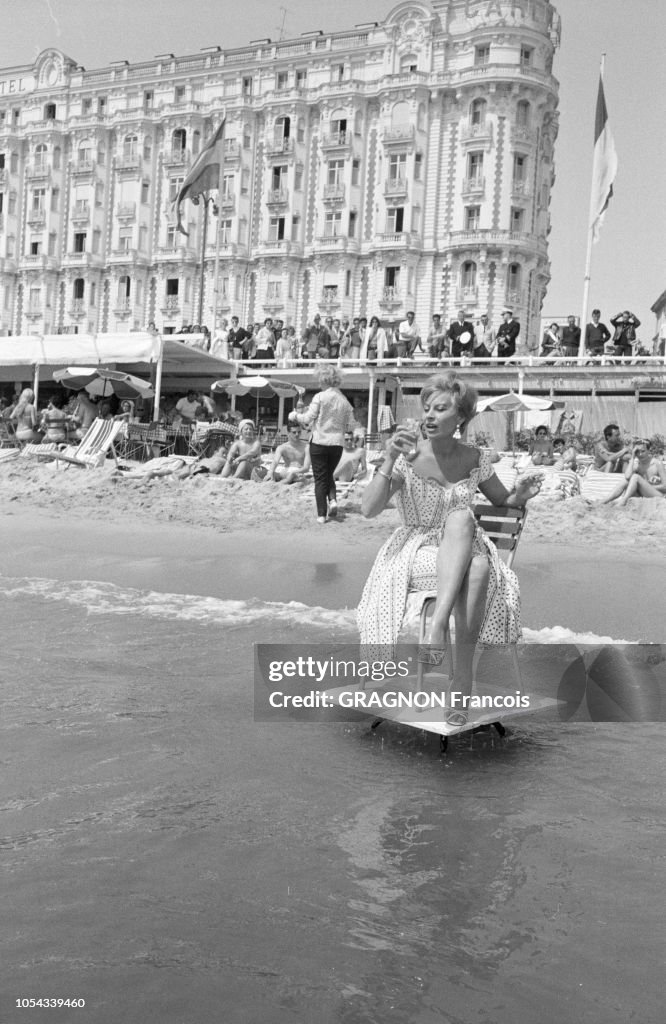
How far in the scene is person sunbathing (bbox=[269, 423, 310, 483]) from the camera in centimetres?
1373

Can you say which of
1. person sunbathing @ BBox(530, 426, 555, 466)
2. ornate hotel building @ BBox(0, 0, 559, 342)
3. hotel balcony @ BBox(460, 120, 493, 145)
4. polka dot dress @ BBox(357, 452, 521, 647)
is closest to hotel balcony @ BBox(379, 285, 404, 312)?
ornate hotel building @ BBox(0, 0, 559, 342)

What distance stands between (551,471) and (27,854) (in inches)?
479

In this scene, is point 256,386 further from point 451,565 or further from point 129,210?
point 129,210

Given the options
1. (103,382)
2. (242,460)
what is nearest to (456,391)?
(242,460)

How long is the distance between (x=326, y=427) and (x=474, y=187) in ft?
132

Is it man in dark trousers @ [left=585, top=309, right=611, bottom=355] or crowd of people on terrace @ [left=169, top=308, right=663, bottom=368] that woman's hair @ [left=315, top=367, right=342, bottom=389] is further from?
man in dark trousers @ [left=585, top=309, right=611, bottom=355]

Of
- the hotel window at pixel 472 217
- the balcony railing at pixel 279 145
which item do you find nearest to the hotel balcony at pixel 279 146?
the balcony railing at pixel 279 145

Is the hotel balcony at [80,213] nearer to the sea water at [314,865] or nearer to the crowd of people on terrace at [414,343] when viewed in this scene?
the crowd of people on terrace at [414,343]

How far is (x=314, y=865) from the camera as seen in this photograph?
110 inches

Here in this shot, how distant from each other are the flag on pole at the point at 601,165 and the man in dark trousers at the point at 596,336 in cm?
321

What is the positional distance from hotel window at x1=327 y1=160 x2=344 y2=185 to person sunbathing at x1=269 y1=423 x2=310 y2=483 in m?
39.2

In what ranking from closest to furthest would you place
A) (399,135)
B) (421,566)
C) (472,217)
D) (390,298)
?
(421,566)
(472,217)
(399,135)
(390,298)

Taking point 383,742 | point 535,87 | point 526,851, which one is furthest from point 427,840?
point 535,87

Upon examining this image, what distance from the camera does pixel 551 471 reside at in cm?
1421
